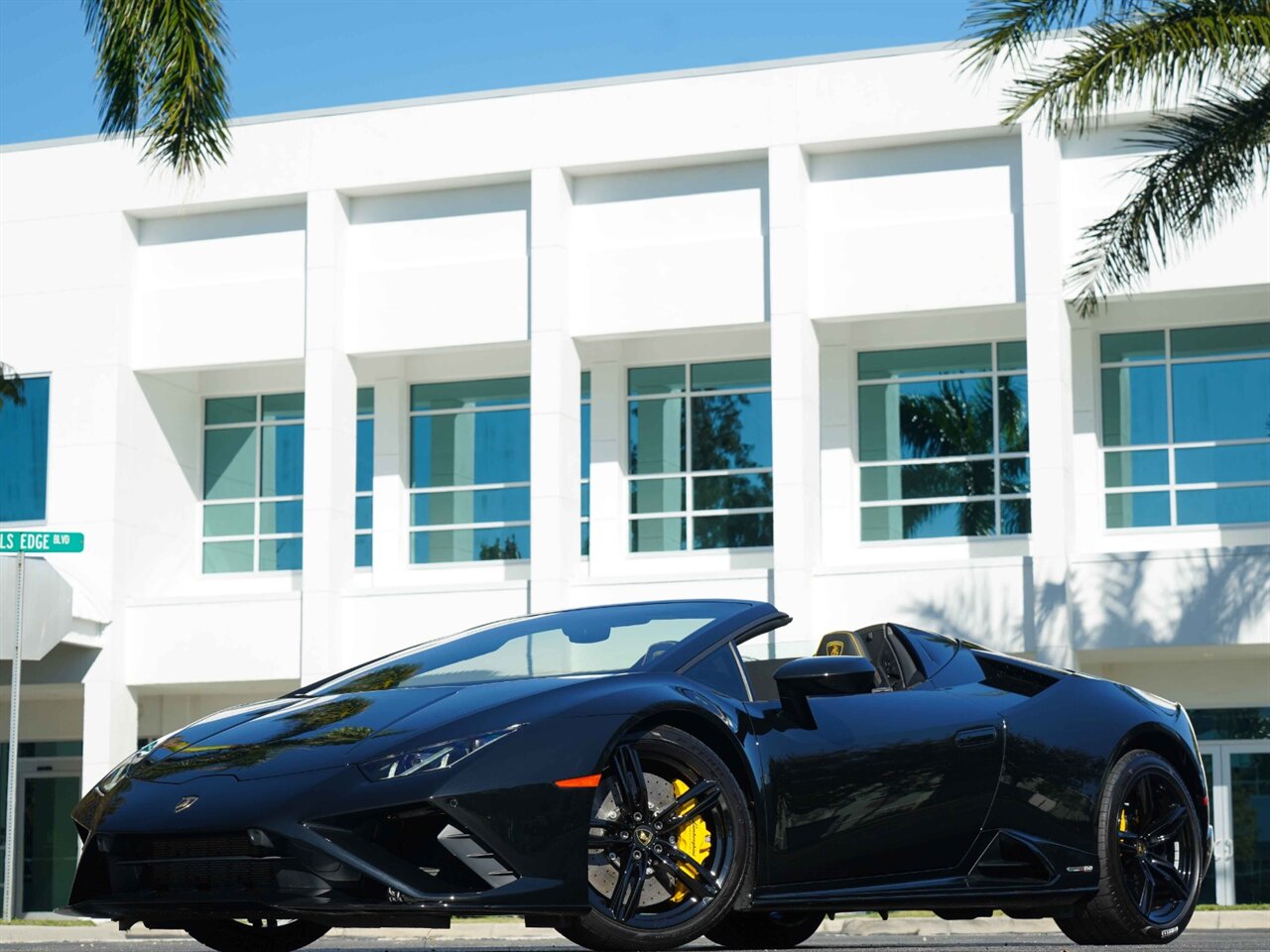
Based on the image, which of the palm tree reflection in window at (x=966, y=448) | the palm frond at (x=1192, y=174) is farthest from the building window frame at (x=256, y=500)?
the palm frond at (x=1192, y=174)

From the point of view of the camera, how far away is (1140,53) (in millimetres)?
17219

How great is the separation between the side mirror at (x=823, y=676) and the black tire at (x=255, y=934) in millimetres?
1706

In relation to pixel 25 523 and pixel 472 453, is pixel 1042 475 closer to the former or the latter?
pixel 472 453

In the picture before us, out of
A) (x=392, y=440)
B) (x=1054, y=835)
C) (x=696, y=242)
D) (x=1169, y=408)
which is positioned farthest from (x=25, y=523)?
(x=1054, y=835)

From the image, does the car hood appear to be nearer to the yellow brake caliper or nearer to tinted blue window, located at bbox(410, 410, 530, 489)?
the yellow brake caliper

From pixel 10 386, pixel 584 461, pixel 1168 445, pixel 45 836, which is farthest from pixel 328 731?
pixel 45 836

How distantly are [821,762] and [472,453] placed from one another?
69.8 ft

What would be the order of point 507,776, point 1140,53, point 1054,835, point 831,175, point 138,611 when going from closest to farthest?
point 507,776
point 1054,835
point 1140,53
point 831,175
point 138,611

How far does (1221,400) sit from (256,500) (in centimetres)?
1325

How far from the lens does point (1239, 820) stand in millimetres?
24203

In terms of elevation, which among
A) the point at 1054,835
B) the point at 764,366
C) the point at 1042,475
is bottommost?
the point at 1054,835

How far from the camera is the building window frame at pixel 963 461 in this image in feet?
81.7

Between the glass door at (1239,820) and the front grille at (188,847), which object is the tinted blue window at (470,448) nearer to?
the glass door at (1239,820)

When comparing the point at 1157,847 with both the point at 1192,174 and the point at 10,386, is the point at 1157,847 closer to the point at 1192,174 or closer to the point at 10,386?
the point at 1192,174
